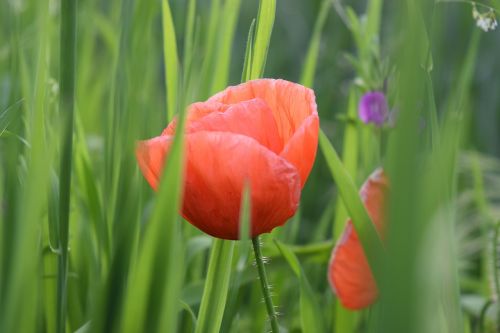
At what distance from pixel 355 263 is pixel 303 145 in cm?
15

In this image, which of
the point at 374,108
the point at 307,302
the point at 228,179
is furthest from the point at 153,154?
the point at 374,108

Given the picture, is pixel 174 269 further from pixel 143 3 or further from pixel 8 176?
pixel 143 3

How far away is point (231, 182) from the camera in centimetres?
45

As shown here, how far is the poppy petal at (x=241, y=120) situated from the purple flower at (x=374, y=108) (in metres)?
0.25

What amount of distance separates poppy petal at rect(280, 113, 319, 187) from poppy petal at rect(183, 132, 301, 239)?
2 cm

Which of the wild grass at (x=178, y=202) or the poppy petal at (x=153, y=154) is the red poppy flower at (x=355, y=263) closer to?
the wild grass at (x=178, y=202)

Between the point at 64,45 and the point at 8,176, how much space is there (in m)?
0.09

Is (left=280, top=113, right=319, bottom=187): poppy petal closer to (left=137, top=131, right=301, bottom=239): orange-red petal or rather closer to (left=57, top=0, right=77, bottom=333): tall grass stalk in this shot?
(left=137, top=131, right=301, bottom=239): orange-red petal

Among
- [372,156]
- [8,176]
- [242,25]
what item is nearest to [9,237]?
[8,176]

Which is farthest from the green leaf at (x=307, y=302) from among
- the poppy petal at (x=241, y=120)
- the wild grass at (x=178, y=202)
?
the poppy petal at (x=241, y=120)

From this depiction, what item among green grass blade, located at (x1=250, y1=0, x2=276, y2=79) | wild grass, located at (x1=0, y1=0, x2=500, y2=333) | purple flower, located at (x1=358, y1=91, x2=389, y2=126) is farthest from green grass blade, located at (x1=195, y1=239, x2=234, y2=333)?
purple flower, located at (x1=358, y1=91, x2=389, y2=126)

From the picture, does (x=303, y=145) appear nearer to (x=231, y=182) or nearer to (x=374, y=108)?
(x=231, y=182)

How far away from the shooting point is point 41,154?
39cm

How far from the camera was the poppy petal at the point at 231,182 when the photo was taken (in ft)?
1.45
